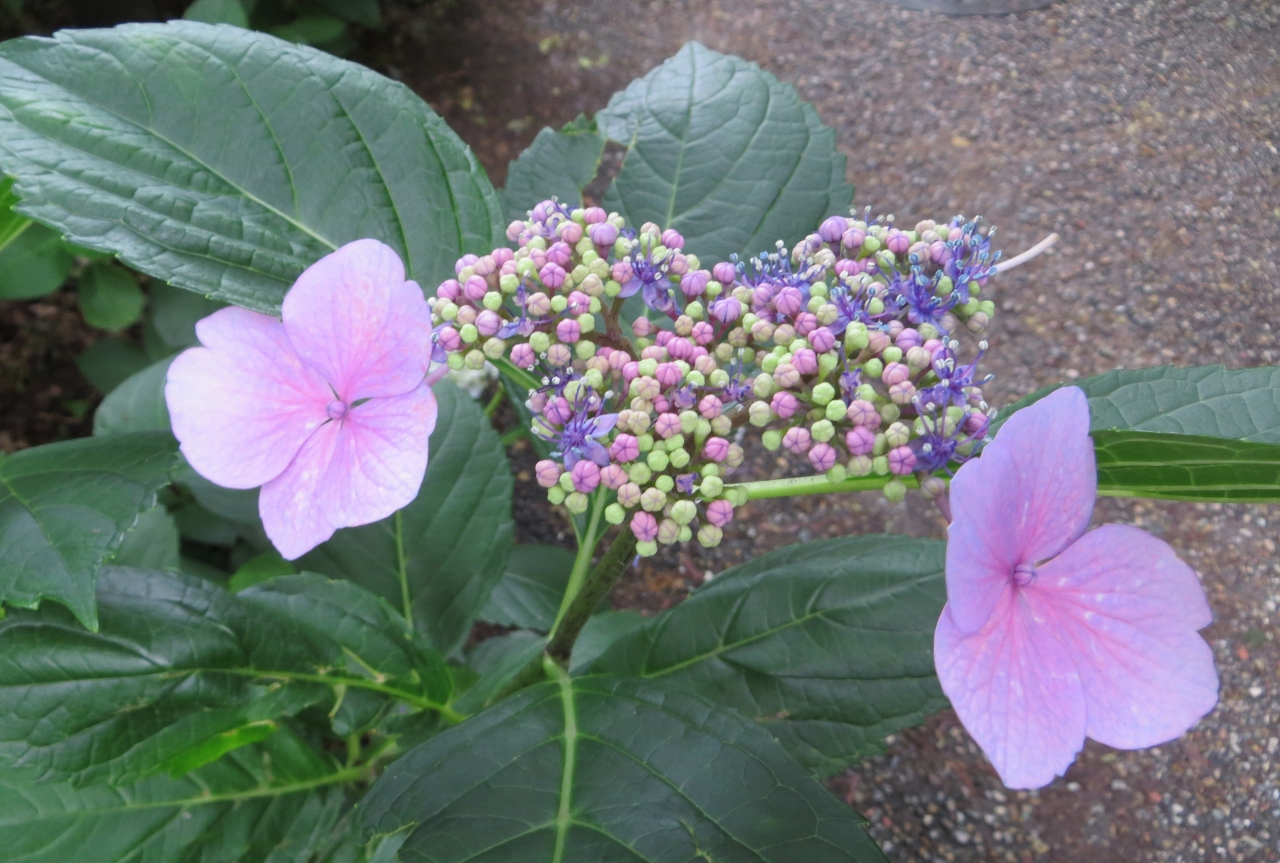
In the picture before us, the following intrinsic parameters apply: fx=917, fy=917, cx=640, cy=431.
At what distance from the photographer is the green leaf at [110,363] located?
5.33 feet

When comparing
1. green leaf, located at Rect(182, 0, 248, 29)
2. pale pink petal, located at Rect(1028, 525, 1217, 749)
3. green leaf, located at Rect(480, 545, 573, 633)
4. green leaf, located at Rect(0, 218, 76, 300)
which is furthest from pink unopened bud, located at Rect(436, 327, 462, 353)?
green leaf, located at Rect(0, 218, 76, 300)

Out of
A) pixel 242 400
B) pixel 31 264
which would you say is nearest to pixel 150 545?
pixel 31 264

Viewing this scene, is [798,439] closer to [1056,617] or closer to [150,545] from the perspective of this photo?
[1056,617]

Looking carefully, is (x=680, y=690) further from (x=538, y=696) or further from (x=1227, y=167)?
(x=1227, y=167)

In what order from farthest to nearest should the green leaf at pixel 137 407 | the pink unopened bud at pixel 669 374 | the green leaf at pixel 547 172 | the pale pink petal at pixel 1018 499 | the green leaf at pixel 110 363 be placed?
the green leaf at pixel 110 363 < the green leaf at pixel 137 407 < the green leaf at pixel 547 172 < the pink unopened bud at pixel 669 374 < the pale pink petal at pixel 1018 499

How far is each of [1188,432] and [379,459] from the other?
0.57 metres

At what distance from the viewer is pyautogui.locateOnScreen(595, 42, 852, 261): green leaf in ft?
3.09

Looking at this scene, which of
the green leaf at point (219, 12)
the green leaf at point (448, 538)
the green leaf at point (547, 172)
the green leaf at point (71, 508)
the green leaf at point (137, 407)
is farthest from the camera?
the green leaf at point (219, 12)

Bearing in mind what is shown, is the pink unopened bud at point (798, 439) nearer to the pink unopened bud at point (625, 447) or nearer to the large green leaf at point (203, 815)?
→ the pink unopened bud at point (625, 447)

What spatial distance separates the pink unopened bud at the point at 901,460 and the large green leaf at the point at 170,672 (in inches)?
22.1

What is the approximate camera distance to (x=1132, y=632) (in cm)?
58

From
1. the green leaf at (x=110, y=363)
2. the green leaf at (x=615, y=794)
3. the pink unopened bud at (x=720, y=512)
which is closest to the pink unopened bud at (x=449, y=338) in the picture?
the pink unopened bud at (x=720, y=512)

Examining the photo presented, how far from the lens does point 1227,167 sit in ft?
5.87

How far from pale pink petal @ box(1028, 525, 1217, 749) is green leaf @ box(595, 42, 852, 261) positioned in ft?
1.54
